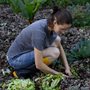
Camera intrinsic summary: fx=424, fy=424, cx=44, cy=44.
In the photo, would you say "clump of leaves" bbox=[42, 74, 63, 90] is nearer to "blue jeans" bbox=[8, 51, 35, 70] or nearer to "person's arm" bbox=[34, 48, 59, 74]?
"person's arm" bbox=[34, 48, 59, 74]

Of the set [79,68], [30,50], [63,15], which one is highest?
[63,15]

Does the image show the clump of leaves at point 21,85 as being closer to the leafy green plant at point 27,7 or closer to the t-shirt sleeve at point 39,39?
the t-shirt sleeve at point 39,39

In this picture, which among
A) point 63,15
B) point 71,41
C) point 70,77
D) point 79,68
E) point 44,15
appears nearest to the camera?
point 63,15

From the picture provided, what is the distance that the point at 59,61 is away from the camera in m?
5.56

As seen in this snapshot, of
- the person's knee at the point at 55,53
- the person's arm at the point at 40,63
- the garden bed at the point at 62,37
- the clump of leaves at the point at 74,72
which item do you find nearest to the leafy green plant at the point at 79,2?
the garden bed at the point at 62,37

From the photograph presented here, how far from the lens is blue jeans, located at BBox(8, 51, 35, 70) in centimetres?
→ 517

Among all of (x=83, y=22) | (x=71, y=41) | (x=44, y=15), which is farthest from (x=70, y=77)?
(x=44, y=15)

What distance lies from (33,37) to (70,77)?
644 mm

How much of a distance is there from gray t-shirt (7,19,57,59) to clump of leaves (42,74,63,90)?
14.1 inches

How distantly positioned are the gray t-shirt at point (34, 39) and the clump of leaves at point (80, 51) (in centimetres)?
59

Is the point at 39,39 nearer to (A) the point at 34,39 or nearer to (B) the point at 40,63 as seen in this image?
(A) the point at 34,39

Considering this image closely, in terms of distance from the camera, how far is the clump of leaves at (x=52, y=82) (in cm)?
459

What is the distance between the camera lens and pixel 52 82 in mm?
4613

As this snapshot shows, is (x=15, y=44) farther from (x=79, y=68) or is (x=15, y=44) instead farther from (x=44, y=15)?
(x=44, y=15)
